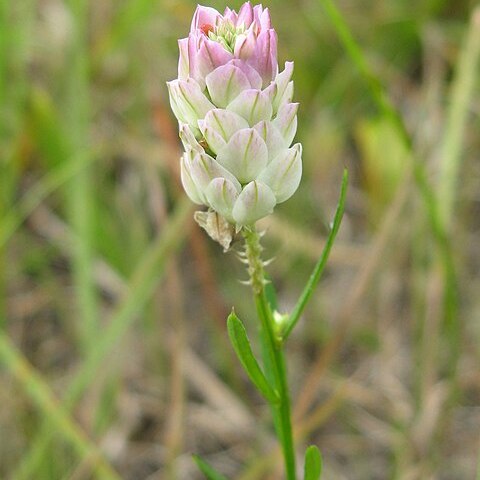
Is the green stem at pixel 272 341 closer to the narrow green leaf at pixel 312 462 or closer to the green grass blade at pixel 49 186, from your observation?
the narrow green leaf at pixel 312 462

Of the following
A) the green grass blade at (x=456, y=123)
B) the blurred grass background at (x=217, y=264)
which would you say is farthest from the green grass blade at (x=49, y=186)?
the green grass blade at (x=456, y=123)

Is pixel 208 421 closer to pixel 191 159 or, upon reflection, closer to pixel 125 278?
pixel 125 278

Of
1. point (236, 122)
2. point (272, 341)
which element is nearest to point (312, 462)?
point (272, 341)

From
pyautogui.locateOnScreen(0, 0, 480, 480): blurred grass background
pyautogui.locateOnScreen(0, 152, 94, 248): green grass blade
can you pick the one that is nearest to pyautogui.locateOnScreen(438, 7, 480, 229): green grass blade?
pyautogui.locateOnScreen(0, 0, 480, 480): blurred grass background

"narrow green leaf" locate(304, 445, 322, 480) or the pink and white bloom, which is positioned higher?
the pink and white bloom

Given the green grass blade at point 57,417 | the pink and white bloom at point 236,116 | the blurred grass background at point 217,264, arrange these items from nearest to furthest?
the pink and white bloom at point 236,116 → the green grass blade at point 57,417 → the blurred grass background at point 217,264

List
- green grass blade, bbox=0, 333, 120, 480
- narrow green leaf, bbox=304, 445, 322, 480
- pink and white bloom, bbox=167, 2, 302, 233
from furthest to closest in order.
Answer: green grass blade, bbox=0, 333, 120, 480 → narrow green leaf, bbox=304, 445, 322, 480 → pink and white bloom, bbox=167, 2, 302, 233

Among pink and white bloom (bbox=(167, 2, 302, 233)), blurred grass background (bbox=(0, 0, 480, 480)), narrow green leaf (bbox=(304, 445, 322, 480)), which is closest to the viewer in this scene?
pink and white bloom (bbox=(167, 2, 302, 233))

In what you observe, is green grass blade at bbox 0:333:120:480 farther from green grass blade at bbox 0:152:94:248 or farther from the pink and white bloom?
the pink and white bloom
